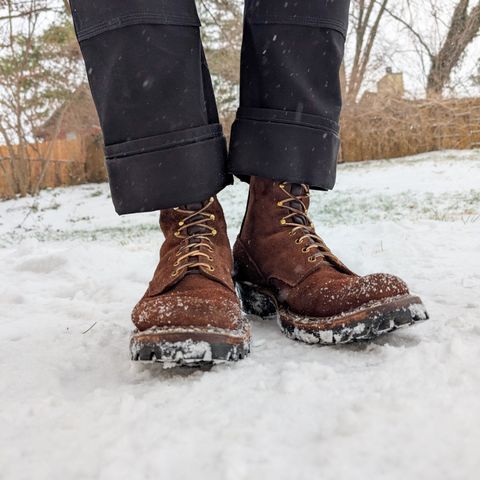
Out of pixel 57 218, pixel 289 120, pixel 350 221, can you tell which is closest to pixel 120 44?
pixel 289 120

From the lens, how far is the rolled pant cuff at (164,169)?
3.09 feet

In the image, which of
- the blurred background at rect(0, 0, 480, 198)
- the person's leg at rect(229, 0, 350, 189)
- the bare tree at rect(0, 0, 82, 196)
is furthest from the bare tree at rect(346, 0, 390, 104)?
the person's leg at rect(229, 0, 350, 189)

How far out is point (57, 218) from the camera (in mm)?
6547

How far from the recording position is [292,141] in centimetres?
100

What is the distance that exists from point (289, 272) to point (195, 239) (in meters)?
0.20

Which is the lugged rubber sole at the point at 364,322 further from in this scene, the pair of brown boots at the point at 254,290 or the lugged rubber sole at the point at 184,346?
the lugged rubber sole at the point at 184,346

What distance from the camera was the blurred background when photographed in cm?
880

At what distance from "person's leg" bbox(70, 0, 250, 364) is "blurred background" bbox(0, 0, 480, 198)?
786 centimetres

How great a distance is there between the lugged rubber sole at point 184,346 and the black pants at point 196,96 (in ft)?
0.92

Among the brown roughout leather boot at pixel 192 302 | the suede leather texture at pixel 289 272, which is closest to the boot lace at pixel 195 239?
the brown roughout leather boot at pixel 192 302

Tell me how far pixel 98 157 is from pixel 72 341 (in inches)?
481

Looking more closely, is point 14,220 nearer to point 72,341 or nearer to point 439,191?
point 439,191

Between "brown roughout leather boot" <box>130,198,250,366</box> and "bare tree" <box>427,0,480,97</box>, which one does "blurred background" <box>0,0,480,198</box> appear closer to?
"bare tree" <box>427,0,480,97</box>

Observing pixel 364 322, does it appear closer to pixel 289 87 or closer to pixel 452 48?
pixel 289 87
